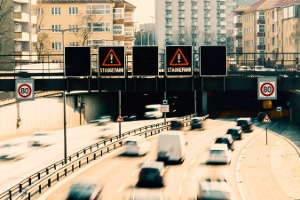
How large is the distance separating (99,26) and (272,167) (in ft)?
275

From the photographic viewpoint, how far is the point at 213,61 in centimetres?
3011

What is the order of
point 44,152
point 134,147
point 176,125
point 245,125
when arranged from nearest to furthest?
point 134,147
point 44,152
point 176,125
point 245,125

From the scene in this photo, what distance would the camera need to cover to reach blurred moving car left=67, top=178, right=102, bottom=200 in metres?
28.5

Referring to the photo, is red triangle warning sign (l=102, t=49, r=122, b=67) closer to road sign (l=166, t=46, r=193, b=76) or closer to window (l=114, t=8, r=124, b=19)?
road sign (l=166, t=46, r=193, b=76)

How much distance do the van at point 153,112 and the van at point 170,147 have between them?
52.5m

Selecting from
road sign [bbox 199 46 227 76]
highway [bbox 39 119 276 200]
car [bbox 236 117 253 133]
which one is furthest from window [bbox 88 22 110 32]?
road sign [bbox 199 46 227 76]

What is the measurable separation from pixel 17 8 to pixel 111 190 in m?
74.7

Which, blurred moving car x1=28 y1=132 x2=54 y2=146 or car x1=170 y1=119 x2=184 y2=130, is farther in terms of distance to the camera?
car x1=170 y1=119 x2=184 y2=130

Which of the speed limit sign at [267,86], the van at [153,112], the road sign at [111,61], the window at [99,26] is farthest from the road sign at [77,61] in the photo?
the window at [99,26]

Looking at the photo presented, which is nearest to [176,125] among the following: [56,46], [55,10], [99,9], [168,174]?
[168,174]

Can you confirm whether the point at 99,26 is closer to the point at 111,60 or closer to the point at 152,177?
the point at 152,177

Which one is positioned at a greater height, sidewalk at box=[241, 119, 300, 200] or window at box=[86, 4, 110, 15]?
window at box=[86, 4, 110, 15]

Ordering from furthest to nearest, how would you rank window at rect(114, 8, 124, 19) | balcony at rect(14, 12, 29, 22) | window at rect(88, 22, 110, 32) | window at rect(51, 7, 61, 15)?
window at rect(114, 8, 124, 19) → window at rect(51, 7, 61, 15) → window at rect(88, 22, 110, 32) → balcony at rect(14, 12, 29, 22)

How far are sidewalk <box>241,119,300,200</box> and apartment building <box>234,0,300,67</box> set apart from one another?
77.4m
